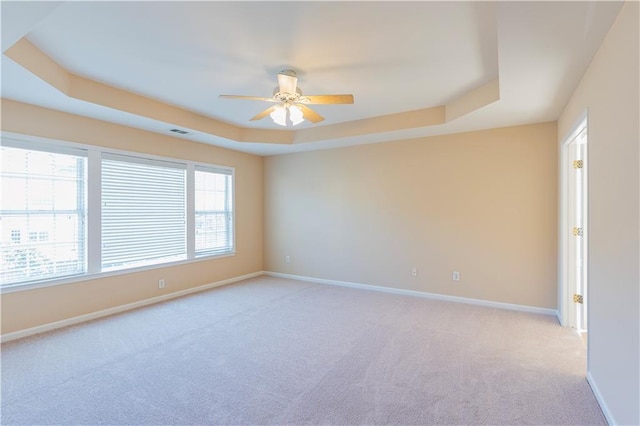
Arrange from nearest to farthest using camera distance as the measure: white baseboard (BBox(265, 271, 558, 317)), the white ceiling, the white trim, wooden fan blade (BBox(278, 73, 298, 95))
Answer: the white trim < the white ceiling < wooden fan blade (BBox(278, 73, 298, 95)) < white baseboard (BBox(265, 271, 558, 317))

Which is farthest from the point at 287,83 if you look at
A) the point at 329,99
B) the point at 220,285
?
the point at 220,285

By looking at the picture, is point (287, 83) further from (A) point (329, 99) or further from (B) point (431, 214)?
(B) point (431, 214)

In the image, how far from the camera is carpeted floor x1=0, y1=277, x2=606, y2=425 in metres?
2.05

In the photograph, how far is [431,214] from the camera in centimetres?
470

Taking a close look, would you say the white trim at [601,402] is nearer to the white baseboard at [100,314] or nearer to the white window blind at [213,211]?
the white baseboard at [100,314]

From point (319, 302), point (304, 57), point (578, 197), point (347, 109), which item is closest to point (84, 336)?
point (319, 302)

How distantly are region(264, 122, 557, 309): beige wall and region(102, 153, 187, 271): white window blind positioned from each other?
1.93m

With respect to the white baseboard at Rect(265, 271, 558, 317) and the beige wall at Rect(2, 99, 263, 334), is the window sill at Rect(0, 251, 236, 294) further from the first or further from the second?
the white baseboard at Rect(265, 271, 558, 317)

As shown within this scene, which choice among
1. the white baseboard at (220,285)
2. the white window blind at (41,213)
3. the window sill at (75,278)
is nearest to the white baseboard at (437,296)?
the white baseboard at (220,285)

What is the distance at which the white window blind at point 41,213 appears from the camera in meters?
3.20

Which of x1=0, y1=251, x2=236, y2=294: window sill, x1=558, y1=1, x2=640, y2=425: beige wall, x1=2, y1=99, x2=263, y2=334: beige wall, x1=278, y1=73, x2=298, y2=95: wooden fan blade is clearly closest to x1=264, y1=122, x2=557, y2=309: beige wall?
x1=2, y1=99, x2=263, y2=334: beige wall

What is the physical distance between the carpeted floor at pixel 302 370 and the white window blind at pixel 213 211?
4.98 ft

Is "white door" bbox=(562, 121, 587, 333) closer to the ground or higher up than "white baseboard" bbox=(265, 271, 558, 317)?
higher up

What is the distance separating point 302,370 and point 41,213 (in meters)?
3.27
